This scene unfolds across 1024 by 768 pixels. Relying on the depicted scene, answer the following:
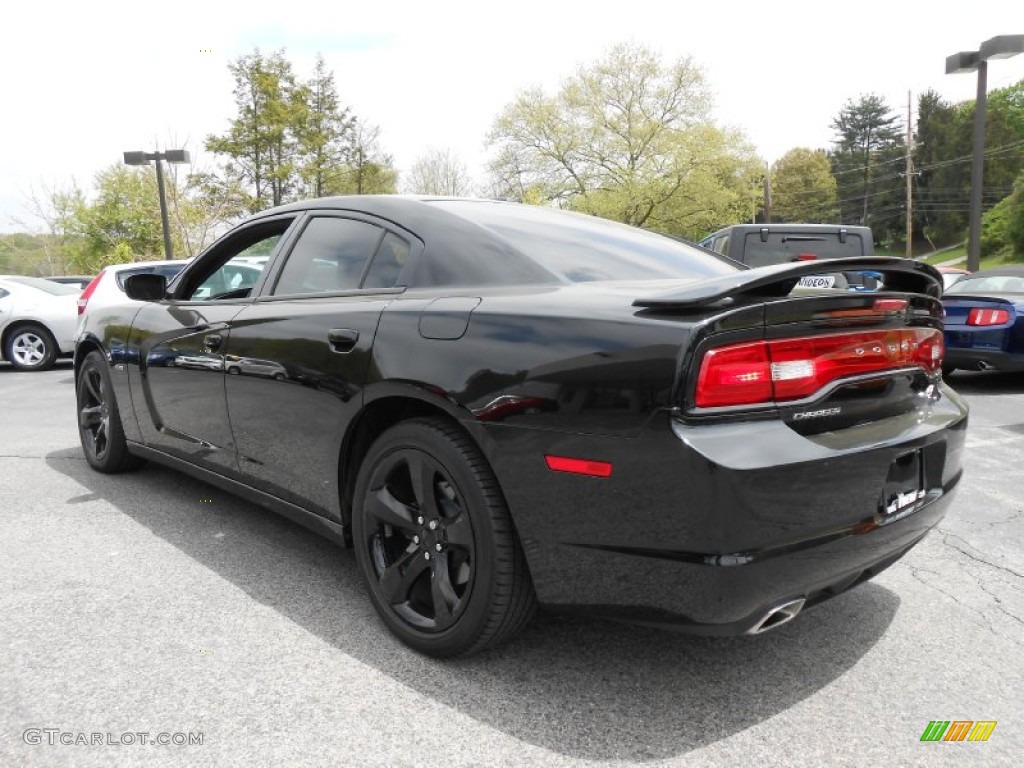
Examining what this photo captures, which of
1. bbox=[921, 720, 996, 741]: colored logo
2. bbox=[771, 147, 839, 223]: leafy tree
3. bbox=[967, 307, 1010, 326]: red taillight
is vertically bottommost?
bbox=[921, 720, 996, 741]: colored logo

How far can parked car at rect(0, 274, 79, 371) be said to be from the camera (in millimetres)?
11023

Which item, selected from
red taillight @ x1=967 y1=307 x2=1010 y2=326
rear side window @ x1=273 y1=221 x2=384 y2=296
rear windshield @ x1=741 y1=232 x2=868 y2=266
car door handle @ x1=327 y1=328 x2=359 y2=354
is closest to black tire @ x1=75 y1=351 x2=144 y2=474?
rear side window @ x1=273 y1=221 x2=384 y2=296

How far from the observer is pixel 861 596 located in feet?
9.14

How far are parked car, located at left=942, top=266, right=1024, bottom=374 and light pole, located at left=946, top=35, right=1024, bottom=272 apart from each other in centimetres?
738

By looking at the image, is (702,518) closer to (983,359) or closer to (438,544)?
(438,544)

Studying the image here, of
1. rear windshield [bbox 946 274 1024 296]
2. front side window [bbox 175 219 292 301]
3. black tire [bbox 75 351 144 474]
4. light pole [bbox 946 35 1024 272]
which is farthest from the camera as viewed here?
light pole [bbox 946 35 1024 272]

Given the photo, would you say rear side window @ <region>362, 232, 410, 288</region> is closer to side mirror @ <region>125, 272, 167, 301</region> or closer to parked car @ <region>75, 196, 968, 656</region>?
parked car @ <region>75, 196, 968, 656</region>

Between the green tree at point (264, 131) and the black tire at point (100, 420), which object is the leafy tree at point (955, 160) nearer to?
the green tree at point (264, 131)

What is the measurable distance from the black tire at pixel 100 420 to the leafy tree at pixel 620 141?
34.9 m

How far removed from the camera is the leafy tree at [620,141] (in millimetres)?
38312

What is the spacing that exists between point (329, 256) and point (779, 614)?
2021 mm

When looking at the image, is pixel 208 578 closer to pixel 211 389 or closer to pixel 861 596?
pixel 211 389

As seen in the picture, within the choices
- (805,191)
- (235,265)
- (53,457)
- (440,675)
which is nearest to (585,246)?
(440,675)

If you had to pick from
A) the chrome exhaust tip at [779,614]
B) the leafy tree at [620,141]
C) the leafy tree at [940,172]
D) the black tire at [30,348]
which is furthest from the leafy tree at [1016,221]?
the chrome exhaust tip at [779,614]
